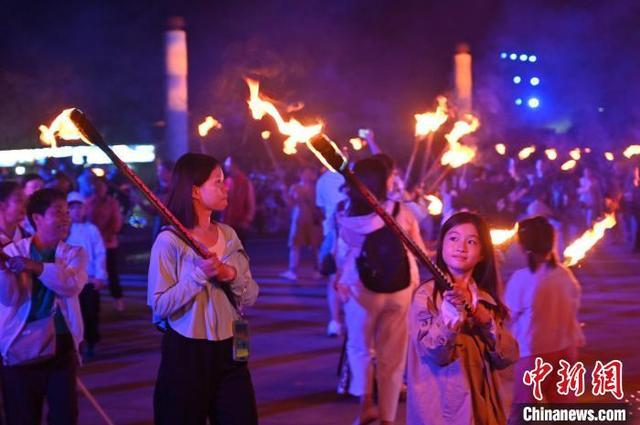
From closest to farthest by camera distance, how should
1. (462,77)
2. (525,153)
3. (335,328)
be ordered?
(335,328) → (462,77) → (525,153)

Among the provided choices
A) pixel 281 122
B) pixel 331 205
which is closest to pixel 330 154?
pixel 281 122

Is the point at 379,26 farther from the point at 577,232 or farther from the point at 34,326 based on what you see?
the point at 34,326

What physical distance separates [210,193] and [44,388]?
60.9 inches

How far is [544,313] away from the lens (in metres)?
6.27

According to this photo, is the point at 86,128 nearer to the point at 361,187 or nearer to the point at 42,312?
the point at 361,187

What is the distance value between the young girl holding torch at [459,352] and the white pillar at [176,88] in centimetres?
1175

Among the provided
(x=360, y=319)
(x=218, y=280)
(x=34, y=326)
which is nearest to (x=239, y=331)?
(x=218, y=280)

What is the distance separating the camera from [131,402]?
314 inches

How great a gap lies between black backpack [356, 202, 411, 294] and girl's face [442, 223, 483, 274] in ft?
7.72

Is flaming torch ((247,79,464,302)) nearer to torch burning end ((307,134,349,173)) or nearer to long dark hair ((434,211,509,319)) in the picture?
torch burning end ((307,134,349,173))

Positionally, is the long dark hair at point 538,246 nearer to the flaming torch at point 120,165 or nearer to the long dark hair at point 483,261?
the long dark hair at point 483,261

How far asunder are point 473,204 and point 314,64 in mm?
14703

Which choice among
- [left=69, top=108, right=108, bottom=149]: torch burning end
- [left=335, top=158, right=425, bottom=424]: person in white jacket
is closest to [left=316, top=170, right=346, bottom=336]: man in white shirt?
[left=335, top=158, right=425, bottom=424]: person in white jacket

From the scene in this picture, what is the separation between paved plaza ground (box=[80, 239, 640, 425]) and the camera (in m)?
7.72
